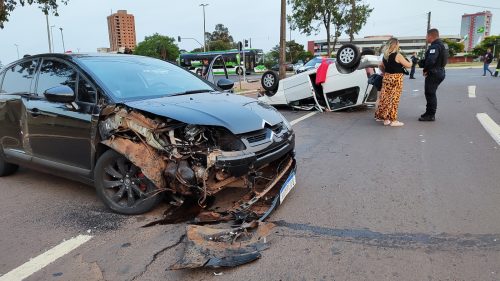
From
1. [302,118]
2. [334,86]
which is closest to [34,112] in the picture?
[302,118]

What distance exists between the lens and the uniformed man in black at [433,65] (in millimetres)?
8547

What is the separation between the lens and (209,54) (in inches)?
1796

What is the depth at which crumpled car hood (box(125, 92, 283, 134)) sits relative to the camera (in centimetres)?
363

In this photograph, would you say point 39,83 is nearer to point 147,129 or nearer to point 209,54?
point 147,129

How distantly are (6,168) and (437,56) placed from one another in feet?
26.6

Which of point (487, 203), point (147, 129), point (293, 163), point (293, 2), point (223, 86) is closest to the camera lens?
point (147, 129)

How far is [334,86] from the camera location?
33.5 feet

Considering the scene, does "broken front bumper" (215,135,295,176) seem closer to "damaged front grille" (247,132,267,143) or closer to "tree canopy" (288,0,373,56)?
"damaged front grille" (247,132,267,143)

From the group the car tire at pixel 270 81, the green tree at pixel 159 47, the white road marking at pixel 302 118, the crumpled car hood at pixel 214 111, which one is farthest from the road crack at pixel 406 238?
the green tree at pixel 159 47

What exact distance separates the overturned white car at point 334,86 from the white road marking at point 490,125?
2.44 m

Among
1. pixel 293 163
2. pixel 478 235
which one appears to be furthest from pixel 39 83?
pixel 478 235

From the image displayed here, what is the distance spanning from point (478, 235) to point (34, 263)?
3530mm

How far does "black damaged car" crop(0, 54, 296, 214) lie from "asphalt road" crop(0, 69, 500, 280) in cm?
31

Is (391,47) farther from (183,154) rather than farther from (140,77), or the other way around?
(183,154)
